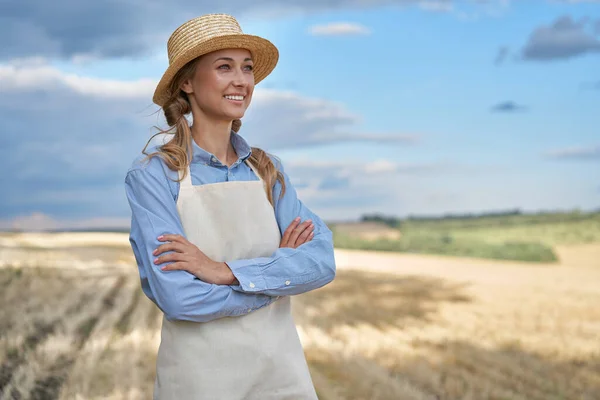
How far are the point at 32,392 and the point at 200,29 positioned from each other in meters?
2.89

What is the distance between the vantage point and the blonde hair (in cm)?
243

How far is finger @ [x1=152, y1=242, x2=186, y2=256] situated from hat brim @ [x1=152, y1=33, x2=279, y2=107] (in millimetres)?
589

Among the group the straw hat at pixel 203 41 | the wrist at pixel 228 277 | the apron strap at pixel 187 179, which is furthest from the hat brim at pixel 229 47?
the wrist at pixel 228 277

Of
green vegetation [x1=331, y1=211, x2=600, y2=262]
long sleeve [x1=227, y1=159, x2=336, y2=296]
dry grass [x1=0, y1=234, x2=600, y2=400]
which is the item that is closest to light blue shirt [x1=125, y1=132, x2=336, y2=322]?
long sleeve [x1=227, y1=159, x2=336, y2=296]

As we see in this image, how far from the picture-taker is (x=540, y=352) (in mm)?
5570

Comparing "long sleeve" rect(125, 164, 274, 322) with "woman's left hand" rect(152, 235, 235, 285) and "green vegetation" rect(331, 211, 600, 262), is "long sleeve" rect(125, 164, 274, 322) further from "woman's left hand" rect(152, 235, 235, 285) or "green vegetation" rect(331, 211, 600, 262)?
"green vegetation" rect(331, 211, 600, 262)

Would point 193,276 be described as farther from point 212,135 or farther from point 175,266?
point 212,135

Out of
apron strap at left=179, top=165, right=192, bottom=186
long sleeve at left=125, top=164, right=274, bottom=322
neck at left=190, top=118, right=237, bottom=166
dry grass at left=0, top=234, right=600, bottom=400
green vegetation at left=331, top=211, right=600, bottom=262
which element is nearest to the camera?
long sleeve at left=125, top=164, right=274, bottom=322

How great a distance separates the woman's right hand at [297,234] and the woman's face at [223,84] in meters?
0.40

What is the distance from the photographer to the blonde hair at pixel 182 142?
7.96ft

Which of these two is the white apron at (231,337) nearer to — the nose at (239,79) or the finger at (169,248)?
the finger at (169,248)

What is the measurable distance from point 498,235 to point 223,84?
33.7ft

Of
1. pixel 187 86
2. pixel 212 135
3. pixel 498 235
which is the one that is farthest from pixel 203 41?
pixel 498 235

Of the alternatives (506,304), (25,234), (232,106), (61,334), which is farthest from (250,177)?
(25,234)
